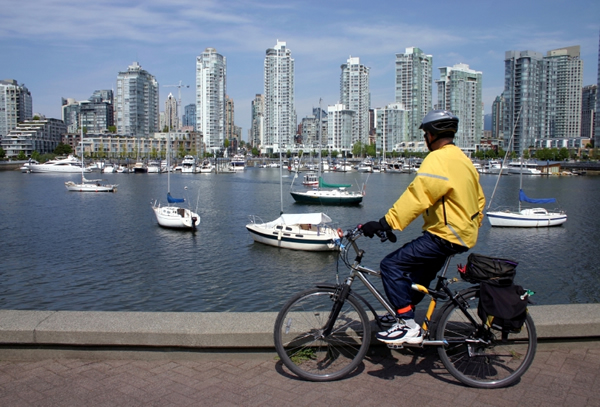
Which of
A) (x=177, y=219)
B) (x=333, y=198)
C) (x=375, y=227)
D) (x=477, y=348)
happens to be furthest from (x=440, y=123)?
(x=333, y=198)

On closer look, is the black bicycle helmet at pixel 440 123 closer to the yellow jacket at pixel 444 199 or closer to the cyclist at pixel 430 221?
the cyclist at pixel 430 221

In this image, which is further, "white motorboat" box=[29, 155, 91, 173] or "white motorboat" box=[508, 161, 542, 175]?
"white motorboat" box=[508, 161, 542, 175]

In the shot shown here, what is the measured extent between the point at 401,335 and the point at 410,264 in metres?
0.61

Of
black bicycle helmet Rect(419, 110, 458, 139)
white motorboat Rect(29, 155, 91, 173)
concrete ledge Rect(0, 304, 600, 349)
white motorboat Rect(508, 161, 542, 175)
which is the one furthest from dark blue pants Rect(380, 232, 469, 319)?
white motorboat Rect(29, 155, 91, 173)

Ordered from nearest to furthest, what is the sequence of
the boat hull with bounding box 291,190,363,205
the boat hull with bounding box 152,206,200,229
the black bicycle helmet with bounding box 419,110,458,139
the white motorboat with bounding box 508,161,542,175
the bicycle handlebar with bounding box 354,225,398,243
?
1. the bicycle handlebar with bounding box 354,225,398,243
2. the black bicycle helmet with bounding box 419,110,458,139
3. the boat hull with bounding box 152,206,200,229
4. the boat hull with bounding box 291,190,363,205
5. the white motorboat with bounding box 508,161,542,175

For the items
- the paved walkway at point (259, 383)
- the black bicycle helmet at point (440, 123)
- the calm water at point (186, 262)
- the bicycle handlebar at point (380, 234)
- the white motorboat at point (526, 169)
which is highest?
the black bicycle helmet at point (440, 123)

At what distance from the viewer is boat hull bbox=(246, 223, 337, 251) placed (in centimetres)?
2669

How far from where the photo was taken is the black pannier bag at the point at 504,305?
4191 mm

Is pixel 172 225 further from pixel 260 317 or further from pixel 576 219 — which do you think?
pixel 576 219

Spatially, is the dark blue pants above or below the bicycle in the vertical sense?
above

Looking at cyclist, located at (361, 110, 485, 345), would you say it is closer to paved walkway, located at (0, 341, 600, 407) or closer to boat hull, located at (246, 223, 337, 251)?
paved walkway, located at (0, 341, 600, 407)

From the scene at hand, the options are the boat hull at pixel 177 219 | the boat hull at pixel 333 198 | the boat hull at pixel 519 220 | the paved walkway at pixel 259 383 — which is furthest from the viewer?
the boat hull at pixel 333 198

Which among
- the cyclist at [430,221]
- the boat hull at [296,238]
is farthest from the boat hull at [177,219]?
the cyclist at [430,221]

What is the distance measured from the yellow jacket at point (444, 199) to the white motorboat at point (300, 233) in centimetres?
2189
